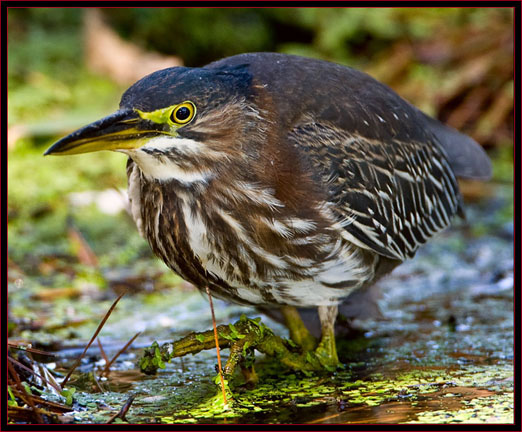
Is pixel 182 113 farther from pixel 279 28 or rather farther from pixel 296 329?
pixel 279 28

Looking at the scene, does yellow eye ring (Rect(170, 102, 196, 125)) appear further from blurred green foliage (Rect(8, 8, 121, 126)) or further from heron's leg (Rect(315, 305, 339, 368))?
blurred green foliage (Rect(8, 8, 121, 126))

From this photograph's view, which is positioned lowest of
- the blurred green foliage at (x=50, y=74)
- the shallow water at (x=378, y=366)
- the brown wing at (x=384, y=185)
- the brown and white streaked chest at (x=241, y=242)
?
the shallow water at (x=378, y=366)

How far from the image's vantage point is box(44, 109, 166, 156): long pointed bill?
413 cm

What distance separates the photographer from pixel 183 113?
4.27m

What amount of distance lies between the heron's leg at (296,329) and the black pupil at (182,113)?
1721mm

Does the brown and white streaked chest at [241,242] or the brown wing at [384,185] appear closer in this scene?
the brown and white streaked chest at [241,242]

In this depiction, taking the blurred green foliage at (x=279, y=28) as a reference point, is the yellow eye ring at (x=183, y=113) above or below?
below

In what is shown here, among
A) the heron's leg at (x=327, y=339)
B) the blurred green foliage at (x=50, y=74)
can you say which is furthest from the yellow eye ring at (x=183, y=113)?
the blurred green foliage at (x=50, y=74)

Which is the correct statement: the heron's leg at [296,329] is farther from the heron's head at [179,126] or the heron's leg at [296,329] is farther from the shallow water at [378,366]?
the heron's head at [179,126]

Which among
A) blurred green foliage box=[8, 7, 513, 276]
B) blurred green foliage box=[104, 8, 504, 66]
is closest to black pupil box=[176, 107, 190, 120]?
blurred green foliage box=[8, 7, 513, 276]

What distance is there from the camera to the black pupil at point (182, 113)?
4.25 m

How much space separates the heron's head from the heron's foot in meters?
0.88

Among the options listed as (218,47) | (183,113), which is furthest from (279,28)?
(183,113)

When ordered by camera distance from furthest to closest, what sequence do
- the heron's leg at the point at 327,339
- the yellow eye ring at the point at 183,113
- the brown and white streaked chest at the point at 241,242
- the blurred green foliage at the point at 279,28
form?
the blurred green foliage at the point at 279,28 → the heron's leg at the point at 327,339 → the brown and white streaked chest at the point at 241,242 → the yellow eye ring at the point at 183,113
